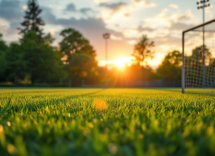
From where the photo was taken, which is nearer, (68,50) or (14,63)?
(14,63)

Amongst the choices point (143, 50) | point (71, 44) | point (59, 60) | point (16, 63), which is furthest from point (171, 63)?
point (16, 63)

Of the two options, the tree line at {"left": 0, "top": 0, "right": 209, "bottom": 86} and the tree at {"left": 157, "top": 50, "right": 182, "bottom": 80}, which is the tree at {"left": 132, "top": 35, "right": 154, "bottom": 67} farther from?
the tree at {"left": 157, "top": 50, "right": 182, "bottom": 80}

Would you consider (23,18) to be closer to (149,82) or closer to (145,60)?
(145,60)

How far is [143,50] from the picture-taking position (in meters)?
39.2

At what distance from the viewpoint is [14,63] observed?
3241 centimetres

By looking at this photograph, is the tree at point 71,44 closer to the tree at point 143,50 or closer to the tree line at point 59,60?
the tree line at point 59,60

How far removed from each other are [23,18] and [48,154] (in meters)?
50.9

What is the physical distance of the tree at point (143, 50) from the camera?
39.2m

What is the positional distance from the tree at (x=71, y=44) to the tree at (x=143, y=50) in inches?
588

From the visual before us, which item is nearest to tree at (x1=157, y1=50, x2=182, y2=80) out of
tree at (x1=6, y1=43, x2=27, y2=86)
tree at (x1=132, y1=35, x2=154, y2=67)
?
tree at (x1=132, y1=35, x2=154, y2=67)

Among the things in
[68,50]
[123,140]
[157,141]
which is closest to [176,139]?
[157,141]

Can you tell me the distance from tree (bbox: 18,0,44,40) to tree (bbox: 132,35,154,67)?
27.0m

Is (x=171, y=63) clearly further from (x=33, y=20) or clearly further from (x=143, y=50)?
(x=33, y=20)

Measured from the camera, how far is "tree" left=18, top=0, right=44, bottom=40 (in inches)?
1703
